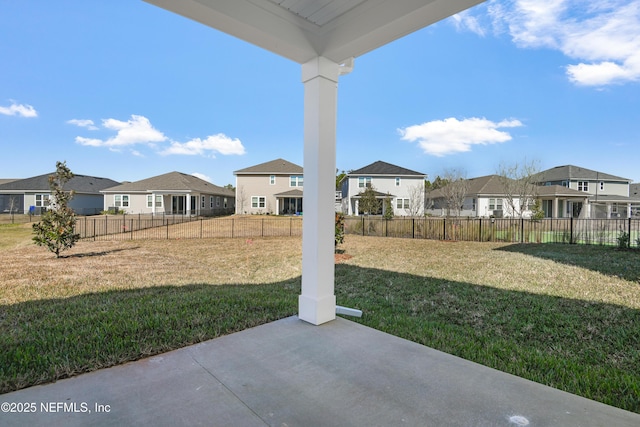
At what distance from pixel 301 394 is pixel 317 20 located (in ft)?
10.0

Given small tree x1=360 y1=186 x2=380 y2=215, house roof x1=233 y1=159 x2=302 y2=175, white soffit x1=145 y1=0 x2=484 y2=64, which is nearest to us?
Result: white soffit x1=145 y1=0 x2=484 y2=64

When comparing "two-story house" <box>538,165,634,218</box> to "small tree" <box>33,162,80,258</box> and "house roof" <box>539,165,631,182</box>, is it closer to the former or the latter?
"house roof" <box>539,165,631,182</box>

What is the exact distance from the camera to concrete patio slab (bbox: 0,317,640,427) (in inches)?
67.3

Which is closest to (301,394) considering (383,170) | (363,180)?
(363,180)

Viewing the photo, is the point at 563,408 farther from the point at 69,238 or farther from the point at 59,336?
the point at 69,238

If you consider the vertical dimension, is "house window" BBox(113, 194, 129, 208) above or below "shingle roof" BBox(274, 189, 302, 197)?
below

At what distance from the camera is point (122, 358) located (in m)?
2.39

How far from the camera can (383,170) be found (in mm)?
28562

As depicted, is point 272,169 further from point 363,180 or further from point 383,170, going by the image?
point 383,170

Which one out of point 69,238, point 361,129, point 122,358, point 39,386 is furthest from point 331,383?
point 361,129

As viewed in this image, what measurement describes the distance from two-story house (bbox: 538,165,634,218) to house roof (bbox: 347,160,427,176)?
460 inches

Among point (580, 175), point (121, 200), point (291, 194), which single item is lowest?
point (121, 200)

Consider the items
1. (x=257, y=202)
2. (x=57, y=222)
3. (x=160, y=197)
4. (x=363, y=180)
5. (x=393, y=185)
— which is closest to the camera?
(x=57, y=222)

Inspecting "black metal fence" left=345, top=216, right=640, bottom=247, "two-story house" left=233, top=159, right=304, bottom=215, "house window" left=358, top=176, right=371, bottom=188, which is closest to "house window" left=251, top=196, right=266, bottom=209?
"two-story house" left=233, top=159, right=304, bottom=215
